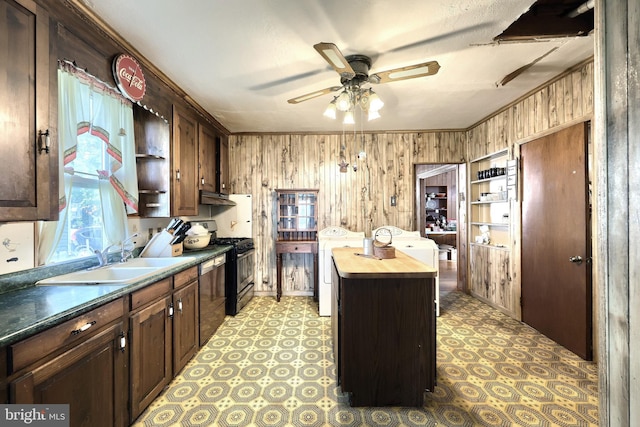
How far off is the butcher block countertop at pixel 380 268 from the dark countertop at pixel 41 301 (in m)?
1.31

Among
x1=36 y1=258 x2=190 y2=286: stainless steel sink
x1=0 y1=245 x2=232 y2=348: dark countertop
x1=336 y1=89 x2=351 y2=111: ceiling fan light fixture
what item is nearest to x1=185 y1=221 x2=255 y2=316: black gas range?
x1=36 y1=258 x2=190 y2=286: stainless steel sink

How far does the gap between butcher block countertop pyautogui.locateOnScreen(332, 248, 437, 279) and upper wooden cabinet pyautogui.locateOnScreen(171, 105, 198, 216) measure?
5.87ft

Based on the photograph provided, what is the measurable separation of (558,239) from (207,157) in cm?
404

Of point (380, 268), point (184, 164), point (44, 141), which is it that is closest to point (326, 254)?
point (380, 268)

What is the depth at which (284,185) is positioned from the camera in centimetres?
424

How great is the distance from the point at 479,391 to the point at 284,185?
11.1 feet

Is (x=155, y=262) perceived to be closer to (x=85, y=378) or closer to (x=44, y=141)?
(x=85, y=378)

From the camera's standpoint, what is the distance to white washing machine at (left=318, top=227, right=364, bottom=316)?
3.38 m

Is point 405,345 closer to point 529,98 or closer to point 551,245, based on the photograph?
point 551,245

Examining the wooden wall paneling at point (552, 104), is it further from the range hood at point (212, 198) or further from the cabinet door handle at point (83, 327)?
the cabinet door handle at point (83, 327)

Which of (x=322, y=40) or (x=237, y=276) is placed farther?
(x=237, y=276)

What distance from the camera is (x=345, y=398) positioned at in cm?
189

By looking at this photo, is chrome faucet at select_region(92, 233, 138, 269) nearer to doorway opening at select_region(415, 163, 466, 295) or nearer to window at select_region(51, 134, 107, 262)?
window at select_region(51, 134, 107, 262)

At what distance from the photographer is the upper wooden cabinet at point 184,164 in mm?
2717
